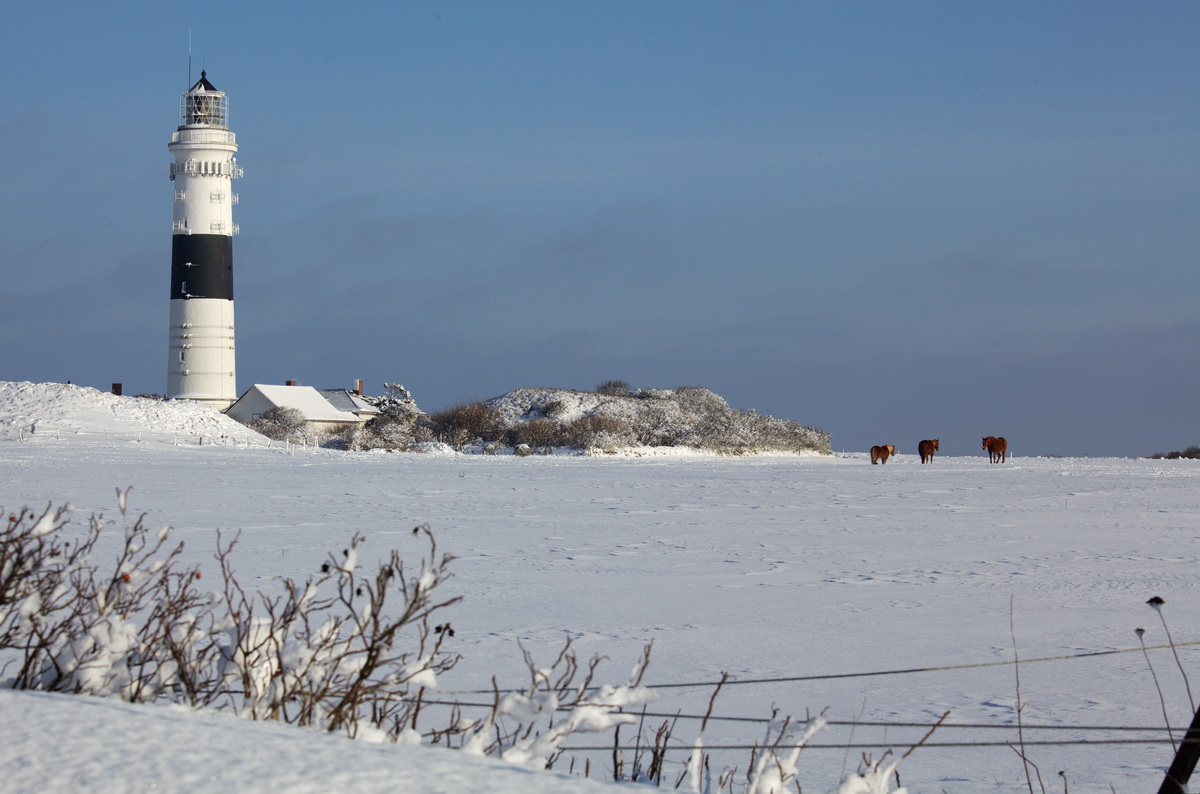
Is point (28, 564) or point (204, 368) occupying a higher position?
point (204, 368)

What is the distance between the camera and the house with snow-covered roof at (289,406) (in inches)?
1919

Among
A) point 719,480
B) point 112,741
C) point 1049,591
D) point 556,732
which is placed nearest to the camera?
point 112,741

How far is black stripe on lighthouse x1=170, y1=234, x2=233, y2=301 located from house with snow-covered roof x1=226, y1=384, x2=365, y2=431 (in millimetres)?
4933

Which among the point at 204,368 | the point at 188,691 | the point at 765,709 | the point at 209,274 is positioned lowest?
the point at 765,709

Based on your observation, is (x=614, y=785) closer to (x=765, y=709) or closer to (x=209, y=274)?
(x=765, y=709)

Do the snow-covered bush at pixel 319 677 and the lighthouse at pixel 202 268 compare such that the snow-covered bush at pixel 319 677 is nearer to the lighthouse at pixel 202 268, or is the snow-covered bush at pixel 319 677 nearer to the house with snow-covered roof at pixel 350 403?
the lighthouse at pixel 202 268

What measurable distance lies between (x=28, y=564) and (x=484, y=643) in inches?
108

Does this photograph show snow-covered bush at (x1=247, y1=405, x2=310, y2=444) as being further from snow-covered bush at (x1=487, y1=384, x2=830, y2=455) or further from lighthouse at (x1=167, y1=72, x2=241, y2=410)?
snow-covered bush at (x1=487, y1=384, x2=830, y2=455)

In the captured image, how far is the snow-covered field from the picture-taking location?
7.86 feet

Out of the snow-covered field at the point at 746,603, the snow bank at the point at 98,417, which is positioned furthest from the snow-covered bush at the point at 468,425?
the snow-covered field at the point at 746,603

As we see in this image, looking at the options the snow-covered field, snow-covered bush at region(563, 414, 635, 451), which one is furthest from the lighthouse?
the snow-covered field

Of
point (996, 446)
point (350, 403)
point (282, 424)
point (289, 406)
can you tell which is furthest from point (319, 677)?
point (350, 403)

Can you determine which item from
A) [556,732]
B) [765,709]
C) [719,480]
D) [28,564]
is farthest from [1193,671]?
[719,480]

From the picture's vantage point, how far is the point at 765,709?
5.44 m
